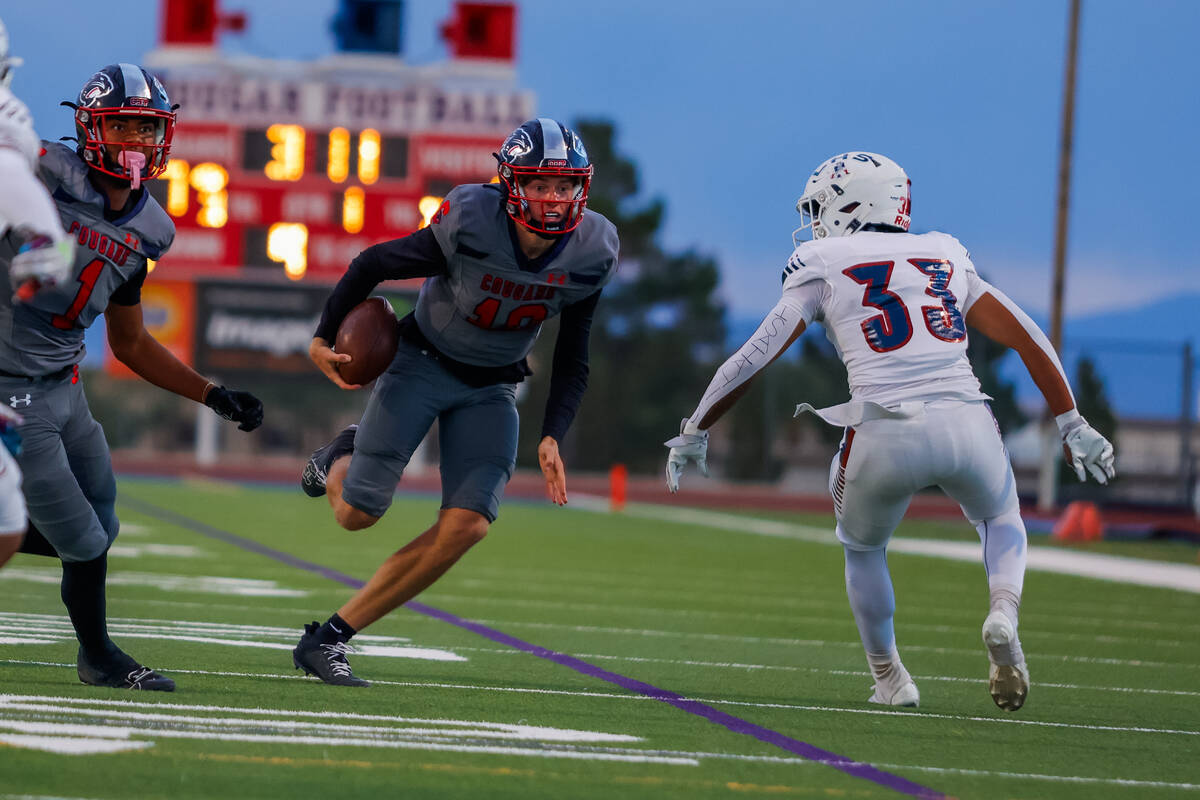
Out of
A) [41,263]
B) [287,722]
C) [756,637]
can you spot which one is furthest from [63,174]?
[756,637]

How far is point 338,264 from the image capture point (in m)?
24.2

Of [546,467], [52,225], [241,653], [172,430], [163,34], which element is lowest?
[172,430]

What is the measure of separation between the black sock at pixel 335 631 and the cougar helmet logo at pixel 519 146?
156 cm

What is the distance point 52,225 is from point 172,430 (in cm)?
4626

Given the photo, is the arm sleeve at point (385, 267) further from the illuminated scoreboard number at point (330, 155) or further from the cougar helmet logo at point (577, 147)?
the illuminated scoreboard number at point (330, 155)

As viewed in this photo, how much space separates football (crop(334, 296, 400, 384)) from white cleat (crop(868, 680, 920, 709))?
1915 millimetres

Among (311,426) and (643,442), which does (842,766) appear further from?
(311,426)

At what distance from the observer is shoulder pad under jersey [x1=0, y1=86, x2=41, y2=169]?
3809 mm

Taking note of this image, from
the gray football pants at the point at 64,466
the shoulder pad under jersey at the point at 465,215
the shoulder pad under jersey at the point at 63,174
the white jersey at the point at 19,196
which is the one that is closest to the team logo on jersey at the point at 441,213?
the shoulder pad under jersey at the point at 465,215

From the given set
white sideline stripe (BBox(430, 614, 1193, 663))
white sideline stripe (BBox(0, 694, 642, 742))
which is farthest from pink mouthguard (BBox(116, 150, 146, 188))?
white sideline stripe (BBox(430, 614, 1193, 663))

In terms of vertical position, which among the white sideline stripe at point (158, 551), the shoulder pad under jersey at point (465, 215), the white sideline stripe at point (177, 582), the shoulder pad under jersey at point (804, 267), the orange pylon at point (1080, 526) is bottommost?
the orange pylon at point (1080, 526)

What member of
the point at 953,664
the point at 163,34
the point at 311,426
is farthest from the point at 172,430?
the point at 953,664

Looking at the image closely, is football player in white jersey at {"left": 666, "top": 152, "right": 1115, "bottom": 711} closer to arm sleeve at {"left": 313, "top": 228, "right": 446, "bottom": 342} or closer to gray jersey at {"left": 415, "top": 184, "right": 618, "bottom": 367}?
gray jersey at {"left": 415, "top": 184, "right": 618, "bottom": 367}

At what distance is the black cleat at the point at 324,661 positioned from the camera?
209 inches
